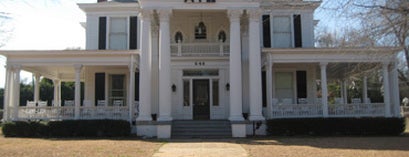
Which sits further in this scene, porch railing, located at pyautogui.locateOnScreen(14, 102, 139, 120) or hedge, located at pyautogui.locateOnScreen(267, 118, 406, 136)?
porch railing, located at pyautogui.locateOnScreen(14, 102, 139, 120)

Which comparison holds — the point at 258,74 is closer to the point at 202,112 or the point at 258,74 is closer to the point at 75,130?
the point at 202,112

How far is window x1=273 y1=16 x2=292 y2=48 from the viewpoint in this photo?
23109mm

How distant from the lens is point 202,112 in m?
21.8

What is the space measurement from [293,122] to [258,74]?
9.08 feet

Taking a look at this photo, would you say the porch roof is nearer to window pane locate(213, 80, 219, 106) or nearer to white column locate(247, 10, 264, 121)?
white column locate(247, 10, 264, 121)

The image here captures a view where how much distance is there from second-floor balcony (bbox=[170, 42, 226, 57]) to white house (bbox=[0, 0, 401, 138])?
6cm

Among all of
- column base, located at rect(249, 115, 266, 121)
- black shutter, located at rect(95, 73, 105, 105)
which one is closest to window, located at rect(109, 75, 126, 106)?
black shutter, located at rect(95, 73, 105, 105)

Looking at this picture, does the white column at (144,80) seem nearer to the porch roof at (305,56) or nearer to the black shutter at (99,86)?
the black shutter at (99,86)

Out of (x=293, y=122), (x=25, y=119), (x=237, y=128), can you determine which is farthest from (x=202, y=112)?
(x=25, y=119)

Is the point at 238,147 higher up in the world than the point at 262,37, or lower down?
lower down

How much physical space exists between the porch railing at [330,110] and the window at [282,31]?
13.9 ft

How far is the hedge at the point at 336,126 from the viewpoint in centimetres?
1913

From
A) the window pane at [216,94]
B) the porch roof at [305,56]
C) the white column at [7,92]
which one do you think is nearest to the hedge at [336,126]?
the porch roof at [305,56]

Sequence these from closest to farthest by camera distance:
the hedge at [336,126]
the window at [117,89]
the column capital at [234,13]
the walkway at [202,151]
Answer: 1. the walkway at [202,151]
2. the hedge at [336,126]
3. the column capital at [234,13]
4. the window at [117,89]
